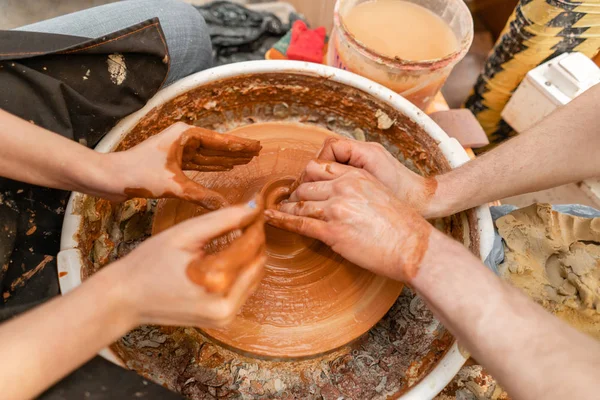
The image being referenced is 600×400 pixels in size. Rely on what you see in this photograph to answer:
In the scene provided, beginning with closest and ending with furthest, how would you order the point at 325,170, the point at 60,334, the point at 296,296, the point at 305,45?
the point at 60,334, the point at 325,170, the point at 296,296, the point at 305,45

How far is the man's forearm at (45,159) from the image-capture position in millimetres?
1032

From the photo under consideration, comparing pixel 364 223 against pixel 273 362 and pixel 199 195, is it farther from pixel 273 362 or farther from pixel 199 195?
pixel 273 362

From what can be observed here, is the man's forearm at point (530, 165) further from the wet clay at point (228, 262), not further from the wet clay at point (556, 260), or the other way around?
the wet clay at point (228, 262)

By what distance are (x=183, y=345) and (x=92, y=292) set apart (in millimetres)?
561

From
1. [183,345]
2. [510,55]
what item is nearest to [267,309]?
[183,345]

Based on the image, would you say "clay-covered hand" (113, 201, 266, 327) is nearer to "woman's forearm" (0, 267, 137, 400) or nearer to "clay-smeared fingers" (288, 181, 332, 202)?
"woman's forearm" (0, 267, 137, 400)

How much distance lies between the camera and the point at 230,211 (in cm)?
89

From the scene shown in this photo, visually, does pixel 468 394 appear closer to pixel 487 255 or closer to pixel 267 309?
pixel 487 255

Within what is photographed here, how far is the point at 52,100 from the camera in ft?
3.80

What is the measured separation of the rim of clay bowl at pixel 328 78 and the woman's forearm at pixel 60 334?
0.24 m

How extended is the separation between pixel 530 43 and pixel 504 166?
3.39ft

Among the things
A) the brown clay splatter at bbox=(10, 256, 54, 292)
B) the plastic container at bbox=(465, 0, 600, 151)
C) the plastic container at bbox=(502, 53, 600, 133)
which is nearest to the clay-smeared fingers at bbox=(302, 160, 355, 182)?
the brown clay splatter at bbox=(10, 256, 54, 292)

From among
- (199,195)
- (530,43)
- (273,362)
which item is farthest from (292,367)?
(530,43)

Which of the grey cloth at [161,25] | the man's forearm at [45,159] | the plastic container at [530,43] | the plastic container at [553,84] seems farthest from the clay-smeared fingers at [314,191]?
the plastic container at [530,43]
